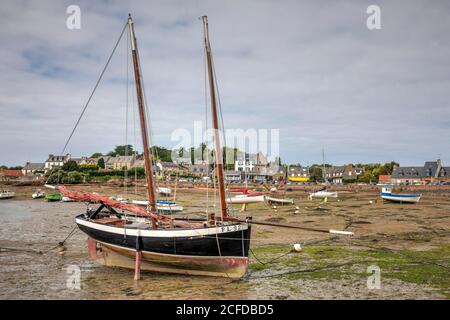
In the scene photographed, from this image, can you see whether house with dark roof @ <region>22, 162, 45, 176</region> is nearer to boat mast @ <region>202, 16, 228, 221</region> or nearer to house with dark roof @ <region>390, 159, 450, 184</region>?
house with dark roof @ <region>390, 159, 450, 184</region>

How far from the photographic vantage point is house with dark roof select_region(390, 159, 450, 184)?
112m

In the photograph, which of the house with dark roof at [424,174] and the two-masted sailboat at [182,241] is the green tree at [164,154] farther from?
the two-masted sailboat at [182,241]

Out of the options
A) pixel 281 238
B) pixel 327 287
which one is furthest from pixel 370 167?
pixel 327 287

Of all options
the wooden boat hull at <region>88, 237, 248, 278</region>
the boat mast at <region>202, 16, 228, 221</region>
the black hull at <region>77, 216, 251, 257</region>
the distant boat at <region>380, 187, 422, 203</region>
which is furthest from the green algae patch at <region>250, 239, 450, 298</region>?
the distant boat at <region>380, 187, 422, 203</region>

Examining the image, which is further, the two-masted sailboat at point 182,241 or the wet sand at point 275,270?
the two-masted sailboat at point 182,241

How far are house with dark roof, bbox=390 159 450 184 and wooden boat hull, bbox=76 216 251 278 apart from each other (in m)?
108

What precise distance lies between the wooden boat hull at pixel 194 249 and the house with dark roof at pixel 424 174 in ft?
355

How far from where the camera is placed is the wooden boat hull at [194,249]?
1756 cm

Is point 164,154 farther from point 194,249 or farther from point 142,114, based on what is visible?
point 194,249

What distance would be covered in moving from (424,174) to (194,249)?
115 metres

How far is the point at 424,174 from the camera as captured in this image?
114188 mm

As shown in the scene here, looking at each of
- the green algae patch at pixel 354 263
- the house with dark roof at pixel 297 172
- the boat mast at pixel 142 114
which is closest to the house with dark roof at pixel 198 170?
the house with dark roof at pixel 297 172

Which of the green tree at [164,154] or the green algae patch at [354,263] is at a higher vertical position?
the green tree at [164,154]
